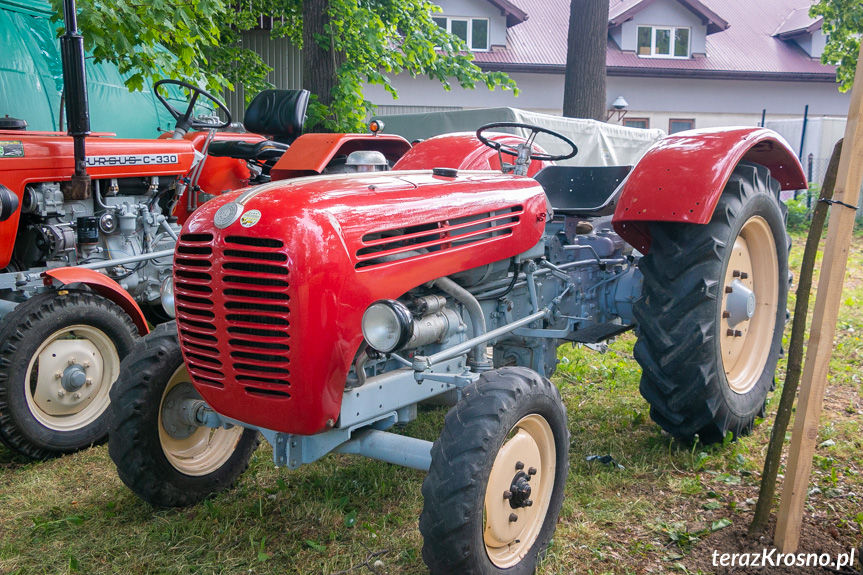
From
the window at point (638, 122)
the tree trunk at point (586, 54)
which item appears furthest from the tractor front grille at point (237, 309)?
the window at point (638, 122)

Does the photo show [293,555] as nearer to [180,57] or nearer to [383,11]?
[180,57]

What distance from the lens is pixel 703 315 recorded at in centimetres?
290

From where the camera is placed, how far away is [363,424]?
7.48ft

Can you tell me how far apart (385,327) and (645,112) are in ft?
61.8

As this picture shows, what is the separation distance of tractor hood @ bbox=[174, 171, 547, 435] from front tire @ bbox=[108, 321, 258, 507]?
1.13ft

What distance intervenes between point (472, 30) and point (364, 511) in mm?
17507

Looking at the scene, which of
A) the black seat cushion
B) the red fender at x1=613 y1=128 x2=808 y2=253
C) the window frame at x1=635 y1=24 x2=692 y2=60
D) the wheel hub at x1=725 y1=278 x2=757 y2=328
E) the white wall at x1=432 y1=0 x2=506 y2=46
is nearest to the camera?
the red fender at x1=613 y1=128 x2=808 y2=253

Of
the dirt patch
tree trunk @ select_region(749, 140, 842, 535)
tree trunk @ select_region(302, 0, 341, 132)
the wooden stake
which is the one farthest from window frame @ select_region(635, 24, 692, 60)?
the dirt patch

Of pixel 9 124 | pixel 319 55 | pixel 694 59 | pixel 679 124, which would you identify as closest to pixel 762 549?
pixel 9 124

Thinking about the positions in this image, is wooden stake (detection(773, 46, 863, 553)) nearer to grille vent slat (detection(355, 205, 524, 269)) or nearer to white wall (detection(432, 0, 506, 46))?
grille vent slat (detection(355, 205, 524, 269))

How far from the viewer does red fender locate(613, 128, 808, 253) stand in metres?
2.85

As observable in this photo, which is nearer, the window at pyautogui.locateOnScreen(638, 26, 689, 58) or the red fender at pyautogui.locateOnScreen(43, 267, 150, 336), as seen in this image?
the red fender at pyautogui.locateOnScreen(43, 267, 150, 336)

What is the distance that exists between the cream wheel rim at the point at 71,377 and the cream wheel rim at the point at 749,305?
285 cm

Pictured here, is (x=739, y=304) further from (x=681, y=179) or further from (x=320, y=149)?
(x=320, y=149)
